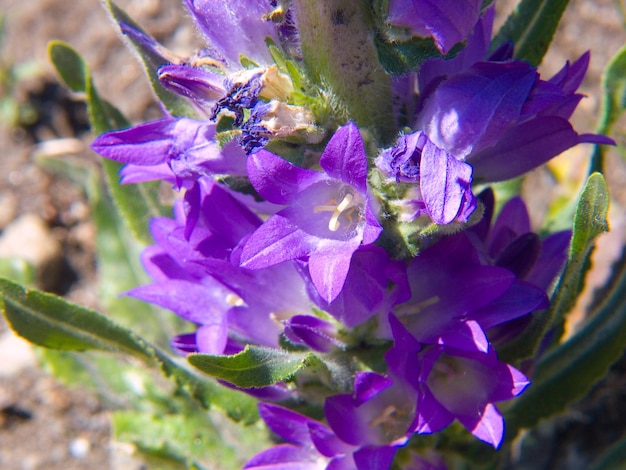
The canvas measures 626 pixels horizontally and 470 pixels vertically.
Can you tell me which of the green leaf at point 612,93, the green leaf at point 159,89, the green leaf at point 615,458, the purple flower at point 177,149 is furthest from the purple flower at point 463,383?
the green leaf at point 615,458

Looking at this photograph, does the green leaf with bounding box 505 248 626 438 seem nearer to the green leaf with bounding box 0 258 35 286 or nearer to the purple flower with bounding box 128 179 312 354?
the purple flower with bounding box 128 179 312 354

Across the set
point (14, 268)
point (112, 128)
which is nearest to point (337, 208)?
point (112, 128)

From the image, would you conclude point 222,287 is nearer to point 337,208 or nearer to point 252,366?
point 252,366

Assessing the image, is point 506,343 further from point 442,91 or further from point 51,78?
point 51,78

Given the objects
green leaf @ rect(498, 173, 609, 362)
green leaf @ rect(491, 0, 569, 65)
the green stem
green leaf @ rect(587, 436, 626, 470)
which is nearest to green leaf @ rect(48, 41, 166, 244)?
the green stem

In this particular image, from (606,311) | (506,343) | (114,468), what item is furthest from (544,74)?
(114,468)

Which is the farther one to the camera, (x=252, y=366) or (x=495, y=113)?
(x=252, y=366)
